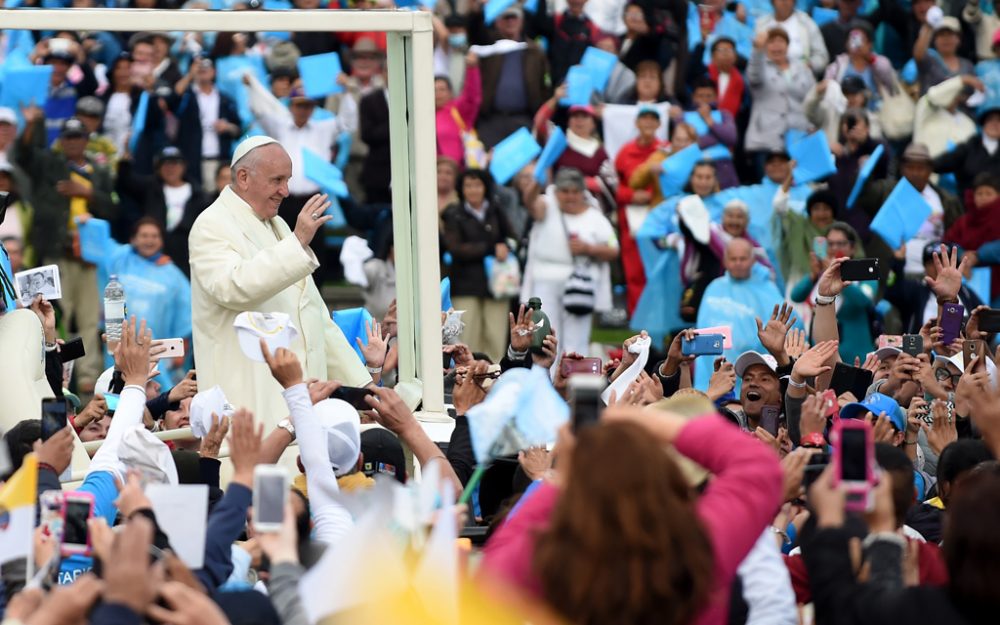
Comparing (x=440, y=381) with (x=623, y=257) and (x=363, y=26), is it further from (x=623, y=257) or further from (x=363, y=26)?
(x=623, y=257)

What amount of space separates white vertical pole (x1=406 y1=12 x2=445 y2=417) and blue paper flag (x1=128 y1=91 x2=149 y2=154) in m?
6.58

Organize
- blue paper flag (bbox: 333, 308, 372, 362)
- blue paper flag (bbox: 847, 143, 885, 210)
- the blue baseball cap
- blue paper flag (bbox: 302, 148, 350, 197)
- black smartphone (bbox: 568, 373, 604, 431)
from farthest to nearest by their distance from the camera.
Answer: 1. blue paper flag (bbox: 847, 143, 885, 210)
2. blue paper flag (bbox: 302, 148, 350, 197)
3. blue paper flag (bbox: 333, 308, 372, 362)
4. the blue baseball cap
5. black smartphone (bbox: 568, 373, 604, 431)

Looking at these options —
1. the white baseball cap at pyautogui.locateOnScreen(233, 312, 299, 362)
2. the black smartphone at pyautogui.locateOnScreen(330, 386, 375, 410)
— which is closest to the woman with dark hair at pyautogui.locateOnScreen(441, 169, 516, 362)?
the black smartphone at pyautogui.locateOnScreen(330, 386, 375, 410)

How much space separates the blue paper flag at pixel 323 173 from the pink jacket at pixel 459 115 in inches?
42.5

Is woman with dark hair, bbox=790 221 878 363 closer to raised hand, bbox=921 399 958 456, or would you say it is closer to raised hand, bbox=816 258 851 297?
raised hand, bbox=816 258 851 297

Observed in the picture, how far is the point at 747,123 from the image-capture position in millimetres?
15703

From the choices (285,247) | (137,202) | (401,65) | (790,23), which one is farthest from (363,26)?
(790,23)

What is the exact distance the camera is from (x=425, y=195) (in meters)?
8.12

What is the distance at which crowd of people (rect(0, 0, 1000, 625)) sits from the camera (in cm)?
426

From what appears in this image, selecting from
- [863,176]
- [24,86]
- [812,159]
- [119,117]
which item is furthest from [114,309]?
[863,176]

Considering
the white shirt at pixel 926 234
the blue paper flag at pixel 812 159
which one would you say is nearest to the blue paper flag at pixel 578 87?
the blue paper flag at pixel 812 159

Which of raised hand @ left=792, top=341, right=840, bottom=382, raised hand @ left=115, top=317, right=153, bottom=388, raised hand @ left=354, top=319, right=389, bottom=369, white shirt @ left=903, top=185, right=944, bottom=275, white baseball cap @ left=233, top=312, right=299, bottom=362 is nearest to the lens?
white baseball cap @ left=233, top=312, right=299, bottom=362

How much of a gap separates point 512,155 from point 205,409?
7.79m

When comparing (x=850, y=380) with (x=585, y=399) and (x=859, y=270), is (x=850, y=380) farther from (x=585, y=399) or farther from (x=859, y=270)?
(x=585, y=399)
